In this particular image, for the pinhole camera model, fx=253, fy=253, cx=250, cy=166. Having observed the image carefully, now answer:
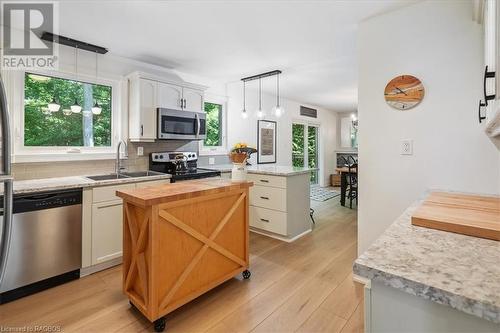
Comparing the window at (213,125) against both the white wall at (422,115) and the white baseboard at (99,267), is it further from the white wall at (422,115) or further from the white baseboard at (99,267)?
the white wall at (422,115)

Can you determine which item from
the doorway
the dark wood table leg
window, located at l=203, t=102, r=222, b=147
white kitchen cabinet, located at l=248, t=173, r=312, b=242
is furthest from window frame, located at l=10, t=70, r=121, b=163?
the doorway

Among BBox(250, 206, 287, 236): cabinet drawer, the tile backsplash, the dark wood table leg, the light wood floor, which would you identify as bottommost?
the light wood floor

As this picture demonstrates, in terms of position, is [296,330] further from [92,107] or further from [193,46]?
[92,107]

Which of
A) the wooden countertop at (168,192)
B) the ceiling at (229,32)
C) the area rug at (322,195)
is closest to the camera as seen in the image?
the wooden countertop at (168,192)

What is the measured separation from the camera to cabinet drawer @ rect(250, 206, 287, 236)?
3.34m

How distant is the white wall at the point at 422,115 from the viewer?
184cm

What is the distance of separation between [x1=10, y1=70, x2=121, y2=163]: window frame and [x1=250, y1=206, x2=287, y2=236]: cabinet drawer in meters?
2.06

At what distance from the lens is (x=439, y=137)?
1970 mm

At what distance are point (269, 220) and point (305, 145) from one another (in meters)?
3.99

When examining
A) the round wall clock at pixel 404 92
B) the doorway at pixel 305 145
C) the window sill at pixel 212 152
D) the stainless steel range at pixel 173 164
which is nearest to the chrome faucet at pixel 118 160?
the stainless steel range at pixel 173 164

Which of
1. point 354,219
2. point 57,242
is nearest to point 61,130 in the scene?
point 57,242

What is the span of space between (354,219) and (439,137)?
101 inches

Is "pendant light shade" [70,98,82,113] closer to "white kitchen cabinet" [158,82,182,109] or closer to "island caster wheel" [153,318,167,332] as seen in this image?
"white kitchen cabinet" [158,82,182,109]

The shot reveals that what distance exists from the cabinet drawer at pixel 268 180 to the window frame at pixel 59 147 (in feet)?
6.13
